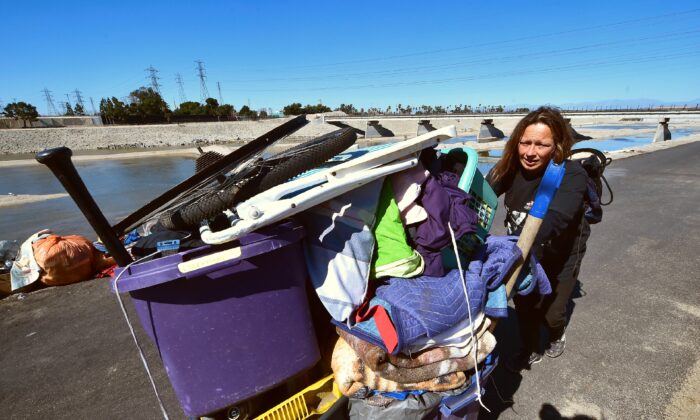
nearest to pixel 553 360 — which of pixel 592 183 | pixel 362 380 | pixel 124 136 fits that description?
pixel 592 183

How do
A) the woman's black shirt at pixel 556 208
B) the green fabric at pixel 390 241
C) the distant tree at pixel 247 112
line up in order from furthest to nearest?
the distant tree at pixel 247 112
the woman's black shirt at pixel 556 208
the green fabric at pixel 390 241

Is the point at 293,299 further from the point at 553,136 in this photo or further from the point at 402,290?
the point at 553,136

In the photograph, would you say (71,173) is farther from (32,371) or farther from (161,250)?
(32,371)

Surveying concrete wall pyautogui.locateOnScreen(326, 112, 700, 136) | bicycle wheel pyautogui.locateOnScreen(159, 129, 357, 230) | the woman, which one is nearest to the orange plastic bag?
bicycle wheel pyautogui.locateOnScreen(159, 129, 357, 230)

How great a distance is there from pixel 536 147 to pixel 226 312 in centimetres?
209

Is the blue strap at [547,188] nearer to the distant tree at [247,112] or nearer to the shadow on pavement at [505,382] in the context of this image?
the shadow on pavement at [505,382]

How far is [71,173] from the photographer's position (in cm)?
107

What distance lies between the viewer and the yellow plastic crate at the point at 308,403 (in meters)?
1.42

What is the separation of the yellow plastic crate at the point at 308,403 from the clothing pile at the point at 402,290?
0.37 ft

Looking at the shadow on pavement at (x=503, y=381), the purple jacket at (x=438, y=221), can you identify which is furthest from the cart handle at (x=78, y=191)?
the shadow on pavement at (x=503, y=381)

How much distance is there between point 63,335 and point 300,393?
307 centimetres

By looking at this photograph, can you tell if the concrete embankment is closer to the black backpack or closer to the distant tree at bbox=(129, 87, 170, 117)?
the distant tree at bbox=(129, 87, 170, 117)

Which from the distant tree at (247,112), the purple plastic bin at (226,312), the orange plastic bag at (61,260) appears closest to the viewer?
the purple plastic bin at (226,312)

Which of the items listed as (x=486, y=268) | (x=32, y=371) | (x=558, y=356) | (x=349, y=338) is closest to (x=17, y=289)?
(x=32, y=371)
